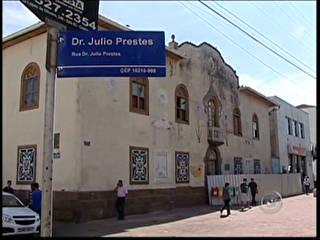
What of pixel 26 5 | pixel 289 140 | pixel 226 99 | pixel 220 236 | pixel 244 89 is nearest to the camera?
pixel 26 5

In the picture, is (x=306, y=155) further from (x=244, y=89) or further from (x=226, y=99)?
(x=226, y=99)

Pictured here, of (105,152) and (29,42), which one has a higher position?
(29,42)

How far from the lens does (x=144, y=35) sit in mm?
7367

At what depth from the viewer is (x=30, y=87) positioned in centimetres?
1934

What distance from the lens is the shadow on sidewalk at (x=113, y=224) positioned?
13.7 metres

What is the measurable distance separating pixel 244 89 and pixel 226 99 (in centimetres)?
365

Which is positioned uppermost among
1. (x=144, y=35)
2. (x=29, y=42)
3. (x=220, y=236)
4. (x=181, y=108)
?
(x=29, y=42)

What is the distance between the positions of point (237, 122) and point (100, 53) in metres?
23.6

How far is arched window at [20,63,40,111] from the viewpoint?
18875mm

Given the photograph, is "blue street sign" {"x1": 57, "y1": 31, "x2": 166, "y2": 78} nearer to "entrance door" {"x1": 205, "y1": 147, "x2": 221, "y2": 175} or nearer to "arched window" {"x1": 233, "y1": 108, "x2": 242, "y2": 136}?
"entrance door" {"x1": 205, "y1": 147, "x2": 221, "y2": 175}

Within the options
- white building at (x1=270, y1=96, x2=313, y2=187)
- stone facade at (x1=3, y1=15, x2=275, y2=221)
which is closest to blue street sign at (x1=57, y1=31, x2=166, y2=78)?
stone facade at (x1=3, y1=15, x2=275, y2=221)

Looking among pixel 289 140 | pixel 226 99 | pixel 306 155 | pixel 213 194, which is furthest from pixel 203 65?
pixel 306 155

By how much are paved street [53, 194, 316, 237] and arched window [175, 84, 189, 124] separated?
253 inches

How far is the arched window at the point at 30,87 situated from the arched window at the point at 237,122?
1486cm
